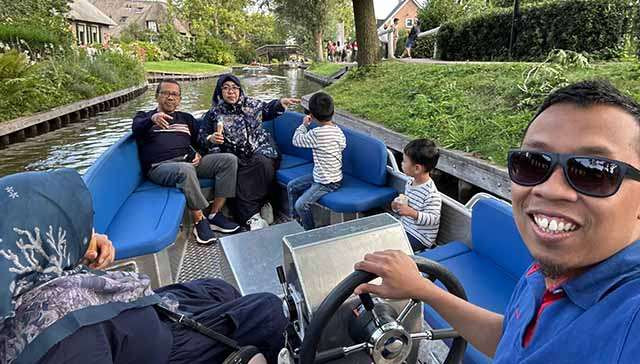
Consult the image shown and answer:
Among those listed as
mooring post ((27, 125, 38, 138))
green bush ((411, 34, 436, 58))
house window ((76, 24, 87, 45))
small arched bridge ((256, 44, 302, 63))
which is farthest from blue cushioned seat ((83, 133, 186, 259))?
small arched bridge ((256, 44, 302, 63))

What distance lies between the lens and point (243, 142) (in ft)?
14.3

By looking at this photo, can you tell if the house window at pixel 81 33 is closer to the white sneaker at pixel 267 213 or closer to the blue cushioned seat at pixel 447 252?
the white sneaker at pixel 267 213

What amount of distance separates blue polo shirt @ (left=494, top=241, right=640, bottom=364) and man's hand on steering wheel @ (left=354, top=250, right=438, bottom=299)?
11.2 inches

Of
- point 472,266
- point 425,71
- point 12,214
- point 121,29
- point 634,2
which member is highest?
point 121,29

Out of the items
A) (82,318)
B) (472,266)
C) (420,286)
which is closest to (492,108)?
(472,266)

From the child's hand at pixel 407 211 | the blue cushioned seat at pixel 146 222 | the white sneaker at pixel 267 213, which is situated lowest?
the white sneaker at pixel 267 213

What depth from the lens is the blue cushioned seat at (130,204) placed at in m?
2.72

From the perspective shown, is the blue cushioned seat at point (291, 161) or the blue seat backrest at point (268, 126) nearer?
the blue cushioned seat at point (291, 161)

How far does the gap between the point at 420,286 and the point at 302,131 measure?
290cm

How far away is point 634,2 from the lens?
8.65m

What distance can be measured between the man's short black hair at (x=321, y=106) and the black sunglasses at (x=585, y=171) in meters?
2.82

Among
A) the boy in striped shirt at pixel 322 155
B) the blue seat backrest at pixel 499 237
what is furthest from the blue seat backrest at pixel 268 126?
the blue seat backrest at pixel 499 237

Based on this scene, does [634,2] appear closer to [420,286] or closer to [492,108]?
[492,108]

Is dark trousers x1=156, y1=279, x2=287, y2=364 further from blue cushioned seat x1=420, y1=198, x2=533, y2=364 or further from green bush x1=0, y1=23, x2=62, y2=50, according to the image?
green bush x1=0, y1=23, x2=62, y2=50
